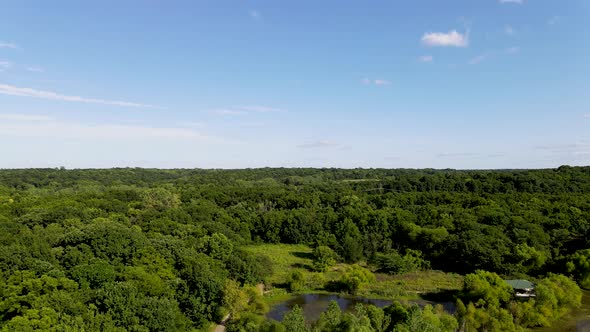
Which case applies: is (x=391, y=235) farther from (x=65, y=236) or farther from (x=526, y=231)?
(x=65, y=236)

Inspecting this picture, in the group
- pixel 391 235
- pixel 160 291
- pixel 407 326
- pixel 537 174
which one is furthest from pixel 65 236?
pixel 537 174

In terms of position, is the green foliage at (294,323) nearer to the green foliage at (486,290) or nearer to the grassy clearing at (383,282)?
the grassy clearing at (383,282)

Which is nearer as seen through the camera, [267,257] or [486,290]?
[486,290]

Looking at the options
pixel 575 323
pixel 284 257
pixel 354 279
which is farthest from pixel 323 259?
pixel 575 323

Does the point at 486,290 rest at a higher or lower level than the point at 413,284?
higher

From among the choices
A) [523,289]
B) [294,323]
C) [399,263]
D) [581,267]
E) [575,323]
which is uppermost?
[294,323]

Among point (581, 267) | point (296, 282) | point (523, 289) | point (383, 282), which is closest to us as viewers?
point (523, 289)

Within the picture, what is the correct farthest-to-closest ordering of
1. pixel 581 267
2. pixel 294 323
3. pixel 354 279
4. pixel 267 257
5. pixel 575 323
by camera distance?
pixel 267 257 < pixel 581 267 < pixel 354 279 < pixel 575 323 < pixel 294 323

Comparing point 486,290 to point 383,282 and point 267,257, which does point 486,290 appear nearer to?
point 383,282
